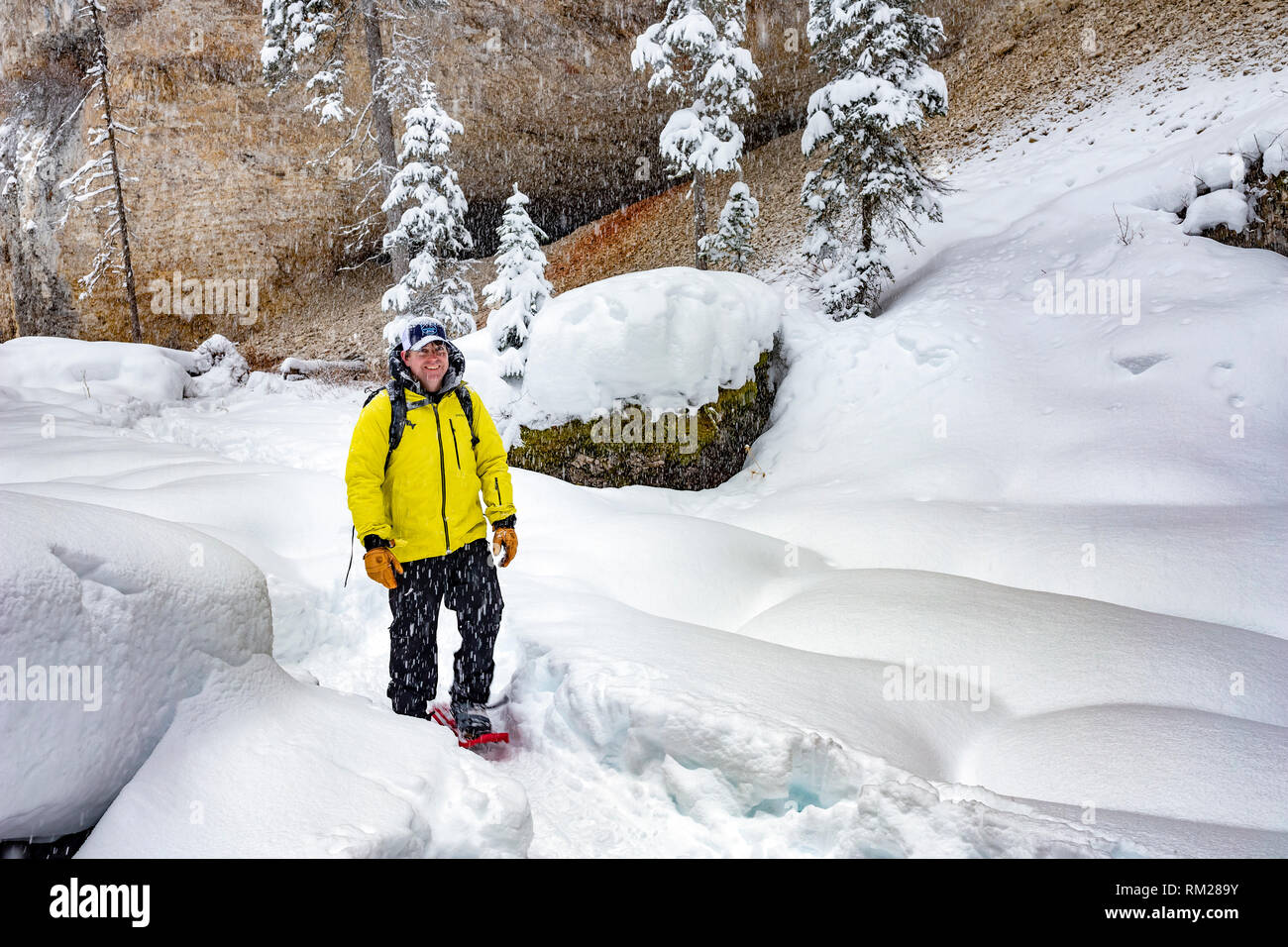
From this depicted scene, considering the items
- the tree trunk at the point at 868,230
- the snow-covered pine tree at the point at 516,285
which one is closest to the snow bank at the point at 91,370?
the snow-covered pine tree at the point at 516,285

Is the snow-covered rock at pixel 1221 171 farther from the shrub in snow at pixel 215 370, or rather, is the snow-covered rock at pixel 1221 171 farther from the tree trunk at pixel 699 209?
the shrub in snow at pixel 215 370

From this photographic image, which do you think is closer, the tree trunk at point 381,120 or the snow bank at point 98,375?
the snow bank at point 98,375

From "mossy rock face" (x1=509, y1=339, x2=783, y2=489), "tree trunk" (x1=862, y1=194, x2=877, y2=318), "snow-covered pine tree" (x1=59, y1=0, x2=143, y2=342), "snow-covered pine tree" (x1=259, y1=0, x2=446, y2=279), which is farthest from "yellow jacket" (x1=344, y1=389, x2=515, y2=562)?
"snow-covered pine tree" (x1=59, y1=0, x2=143, y2=342)

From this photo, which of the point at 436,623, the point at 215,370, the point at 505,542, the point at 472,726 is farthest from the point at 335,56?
the point at 472,726

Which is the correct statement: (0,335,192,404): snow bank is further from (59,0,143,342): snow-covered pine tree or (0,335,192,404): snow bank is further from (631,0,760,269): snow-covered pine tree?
(631,0,760,269): snow-covered pine tree

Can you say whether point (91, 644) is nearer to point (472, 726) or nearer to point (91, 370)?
point (472, 726)

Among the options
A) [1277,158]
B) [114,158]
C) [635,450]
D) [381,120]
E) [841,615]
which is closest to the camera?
[841,615]

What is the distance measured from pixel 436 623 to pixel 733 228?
12152 millimetres

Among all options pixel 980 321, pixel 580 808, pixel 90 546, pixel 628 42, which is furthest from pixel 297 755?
pixel 628 42

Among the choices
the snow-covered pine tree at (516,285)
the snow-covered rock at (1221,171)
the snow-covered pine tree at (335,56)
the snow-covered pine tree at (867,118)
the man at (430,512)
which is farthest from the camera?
the snow-covered pine tree at (335,56)

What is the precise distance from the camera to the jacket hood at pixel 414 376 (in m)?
3.69

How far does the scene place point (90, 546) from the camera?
8.48 ft

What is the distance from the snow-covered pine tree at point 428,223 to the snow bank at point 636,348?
6.43 meters

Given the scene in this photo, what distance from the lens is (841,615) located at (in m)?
4.76
